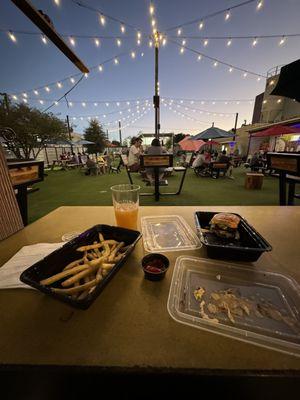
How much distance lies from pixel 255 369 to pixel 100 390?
17.6 inches

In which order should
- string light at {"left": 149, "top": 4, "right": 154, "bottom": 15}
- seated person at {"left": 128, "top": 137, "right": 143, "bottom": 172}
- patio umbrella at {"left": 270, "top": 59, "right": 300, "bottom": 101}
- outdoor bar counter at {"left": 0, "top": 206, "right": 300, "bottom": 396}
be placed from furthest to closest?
1. seated person at {"left": 128, "top": 137, "right": 143, "bottom": 172}
2. string light at {"left": 149, "top": 4, "right": 154, "bottom": 15}
3. patio umbrella at {"left": 270, "top": 59, "right": 300, "bottom": 101}
4. outdoor bar counter at {"left": 0, "top": 206, "right": 300, "bottom": 396}

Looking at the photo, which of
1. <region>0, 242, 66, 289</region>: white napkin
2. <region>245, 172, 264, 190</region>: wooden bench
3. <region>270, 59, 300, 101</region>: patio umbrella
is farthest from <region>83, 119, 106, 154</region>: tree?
<region>0, 242, 66, 289</region>: white napkin

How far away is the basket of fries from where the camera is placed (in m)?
0.48

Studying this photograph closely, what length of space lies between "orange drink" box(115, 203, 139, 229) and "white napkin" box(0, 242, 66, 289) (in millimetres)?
319

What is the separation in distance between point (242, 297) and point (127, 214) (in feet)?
1.98

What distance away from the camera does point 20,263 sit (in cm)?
69

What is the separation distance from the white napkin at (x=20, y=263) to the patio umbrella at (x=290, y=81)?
3.06m

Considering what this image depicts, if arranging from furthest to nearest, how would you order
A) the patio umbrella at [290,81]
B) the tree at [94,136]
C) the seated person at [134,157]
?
the tree at [94,136] < the seated person at [134,157] < the patio umbrella at [290,81]

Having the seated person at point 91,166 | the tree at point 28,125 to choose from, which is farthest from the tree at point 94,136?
the seated person at point 91,166

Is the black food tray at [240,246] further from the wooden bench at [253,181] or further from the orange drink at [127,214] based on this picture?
the wooden bench at [253,181]

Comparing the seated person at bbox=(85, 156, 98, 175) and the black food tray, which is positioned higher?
the black food tray

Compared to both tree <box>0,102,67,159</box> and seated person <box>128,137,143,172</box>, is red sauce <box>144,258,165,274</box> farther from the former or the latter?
tree <box>0,102,67,159</box>

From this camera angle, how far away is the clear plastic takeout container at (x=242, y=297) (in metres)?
0.42

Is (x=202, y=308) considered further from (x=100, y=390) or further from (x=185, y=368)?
(x=100, y=390)
